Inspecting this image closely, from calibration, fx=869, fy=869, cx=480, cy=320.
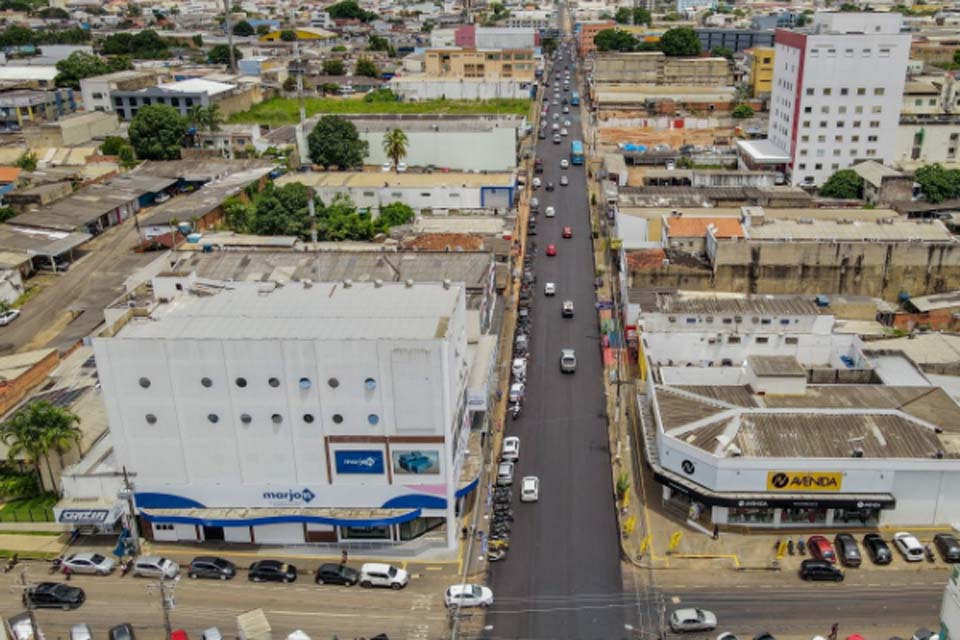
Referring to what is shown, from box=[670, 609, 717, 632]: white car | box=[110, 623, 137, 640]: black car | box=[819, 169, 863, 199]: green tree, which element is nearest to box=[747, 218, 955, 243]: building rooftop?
box=[819, 169, 863, 199]: green tree

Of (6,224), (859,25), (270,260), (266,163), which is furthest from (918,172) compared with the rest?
(6,224)

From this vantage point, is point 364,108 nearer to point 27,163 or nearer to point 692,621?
point 27,163

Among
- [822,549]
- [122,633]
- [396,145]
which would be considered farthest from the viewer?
[396,145]

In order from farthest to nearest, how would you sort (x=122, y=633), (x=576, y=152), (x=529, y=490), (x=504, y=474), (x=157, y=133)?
1. (x=576, y=152)
2. (x=157, y=133)
3. (x=504, y=474)
4. (x=529, y=490)
5. (x=122, y=633)

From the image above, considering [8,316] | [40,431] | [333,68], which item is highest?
[333,68]

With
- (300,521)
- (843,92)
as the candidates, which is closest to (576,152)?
(843,92)

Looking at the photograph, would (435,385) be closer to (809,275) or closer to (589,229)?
(809,275)
